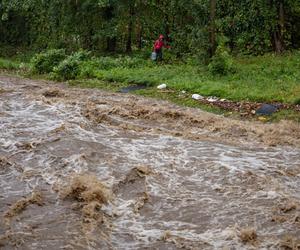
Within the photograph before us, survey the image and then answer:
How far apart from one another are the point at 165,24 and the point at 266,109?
11181mm

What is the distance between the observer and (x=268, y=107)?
13.6 m

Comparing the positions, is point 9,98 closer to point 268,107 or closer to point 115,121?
point 115,121

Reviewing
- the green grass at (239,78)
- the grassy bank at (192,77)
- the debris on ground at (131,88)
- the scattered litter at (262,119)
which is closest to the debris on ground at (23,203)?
the scattered litter at (262,119)

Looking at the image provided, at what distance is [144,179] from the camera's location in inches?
367

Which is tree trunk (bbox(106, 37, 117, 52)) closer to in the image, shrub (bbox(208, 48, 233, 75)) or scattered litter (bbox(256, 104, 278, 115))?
shrub (bbox(208, 48, 233, 75))

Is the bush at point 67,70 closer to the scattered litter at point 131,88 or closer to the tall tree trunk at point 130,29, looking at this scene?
the scattered litter at point 131,88

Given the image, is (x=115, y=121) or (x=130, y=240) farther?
(x=115, y=121)

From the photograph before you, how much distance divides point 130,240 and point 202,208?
5.01 ft

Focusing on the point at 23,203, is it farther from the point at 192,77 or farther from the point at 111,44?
the point at 111,44

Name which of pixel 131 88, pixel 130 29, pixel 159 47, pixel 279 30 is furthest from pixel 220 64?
pixel 130 29

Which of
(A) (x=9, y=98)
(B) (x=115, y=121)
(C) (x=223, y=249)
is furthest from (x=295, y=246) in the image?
(A) (x=9, y=98)

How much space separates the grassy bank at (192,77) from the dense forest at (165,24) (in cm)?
152

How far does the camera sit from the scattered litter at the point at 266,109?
13.4 m

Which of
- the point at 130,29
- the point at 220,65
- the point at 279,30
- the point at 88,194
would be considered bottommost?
the point at 88,194
